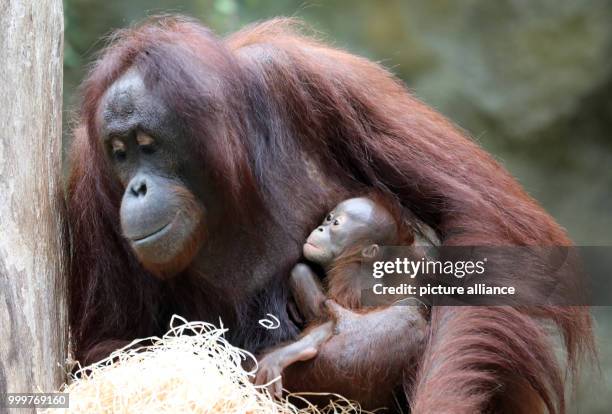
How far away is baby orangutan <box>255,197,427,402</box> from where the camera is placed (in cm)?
352

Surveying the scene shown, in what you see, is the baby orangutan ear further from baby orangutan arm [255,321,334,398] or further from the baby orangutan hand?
the baby orangutan hand

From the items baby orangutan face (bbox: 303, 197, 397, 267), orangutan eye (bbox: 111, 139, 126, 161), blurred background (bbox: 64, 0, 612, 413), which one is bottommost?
baby orangutan face (bbox: 303, 197, 397, 267)

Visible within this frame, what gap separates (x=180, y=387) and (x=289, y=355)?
1.56 feet

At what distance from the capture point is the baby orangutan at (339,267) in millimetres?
3518

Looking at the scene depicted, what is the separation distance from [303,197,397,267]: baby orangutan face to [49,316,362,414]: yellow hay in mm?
533

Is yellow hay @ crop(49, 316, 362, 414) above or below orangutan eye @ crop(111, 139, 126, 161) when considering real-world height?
below

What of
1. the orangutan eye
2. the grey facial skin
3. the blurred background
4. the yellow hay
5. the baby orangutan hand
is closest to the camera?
the yellow hay

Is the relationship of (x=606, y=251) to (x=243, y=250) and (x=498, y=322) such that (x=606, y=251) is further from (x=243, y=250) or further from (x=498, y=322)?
(x=243, y=250)

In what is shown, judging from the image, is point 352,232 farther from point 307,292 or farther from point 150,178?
point 150,178

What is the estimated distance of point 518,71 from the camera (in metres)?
7.37

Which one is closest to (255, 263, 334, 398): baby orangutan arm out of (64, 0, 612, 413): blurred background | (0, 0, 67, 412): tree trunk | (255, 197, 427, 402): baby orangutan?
(255, 197, 427, 402): baby orangutan

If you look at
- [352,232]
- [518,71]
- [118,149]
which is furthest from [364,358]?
[518,71]

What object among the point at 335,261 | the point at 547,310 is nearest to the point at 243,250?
the point at 335,261

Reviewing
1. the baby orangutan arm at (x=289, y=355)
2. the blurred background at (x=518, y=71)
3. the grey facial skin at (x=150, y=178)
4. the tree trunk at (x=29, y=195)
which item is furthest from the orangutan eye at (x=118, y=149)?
the blurred background at (x=518, y=71)
